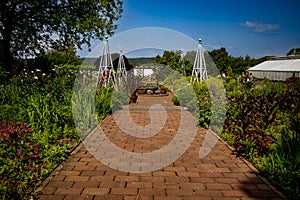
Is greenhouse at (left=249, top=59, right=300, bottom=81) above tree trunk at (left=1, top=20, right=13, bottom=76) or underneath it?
underneath

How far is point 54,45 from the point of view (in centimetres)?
1614

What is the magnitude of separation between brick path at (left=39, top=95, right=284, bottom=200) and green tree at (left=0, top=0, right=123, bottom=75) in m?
11.3

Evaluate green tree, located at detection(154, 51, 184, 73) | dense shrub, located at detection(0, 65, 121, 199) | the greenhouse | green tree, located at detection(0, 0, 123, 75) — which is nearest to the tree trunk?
green tree, located at detection(0, 0, 123, 75)

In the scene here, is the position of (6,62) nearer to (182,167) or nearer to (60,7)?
(60,7)

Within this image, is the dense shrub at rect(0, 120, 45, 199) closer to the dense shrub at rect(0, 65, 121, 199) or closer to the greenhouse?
the dense shrub at rect(0, 65, 121, 199)

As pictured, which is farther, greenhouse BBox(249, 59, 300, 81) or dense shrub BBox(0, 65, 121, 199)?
greenhouse BBox(249, 59, 300, 81)

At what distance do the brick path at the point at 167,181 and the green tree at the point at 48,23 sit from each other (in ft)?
37.2

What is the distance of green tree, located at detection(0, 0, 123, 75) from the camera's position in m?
13.7

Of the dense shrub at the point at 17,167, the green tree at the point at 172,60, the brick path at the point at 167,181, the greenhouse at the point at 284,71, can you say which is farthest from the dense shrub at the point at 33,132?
the greenhouse at the point at 284,71

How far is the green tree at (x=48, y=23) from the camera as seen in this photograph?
1373 cm

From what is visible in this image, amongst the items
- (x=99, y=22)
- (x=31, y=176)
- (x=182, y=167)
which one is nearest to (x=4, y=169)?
(x=31, y=176)

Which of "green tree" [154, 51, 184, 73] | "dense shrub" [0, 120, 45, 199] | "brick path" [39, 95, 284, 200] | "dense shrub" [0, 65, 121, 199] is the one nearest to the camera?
"dense shrub" [0, 120, 45, 199]

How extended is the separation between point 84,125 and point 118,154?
194 cm

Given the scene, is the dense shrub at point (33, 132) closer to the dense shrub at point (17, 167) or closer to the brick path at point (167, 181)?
the dense shrub at point (17, 167)
